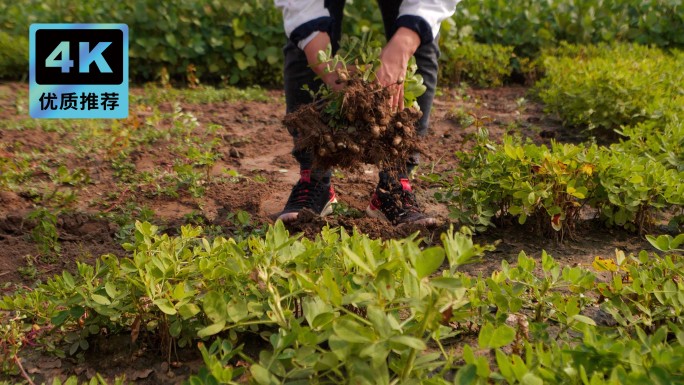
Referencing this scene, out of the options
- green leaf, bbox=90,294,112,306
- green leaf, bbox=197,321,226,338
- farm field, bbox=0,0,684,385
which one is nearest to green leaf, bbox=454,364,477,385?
farm field, bbox=0,0,684,385

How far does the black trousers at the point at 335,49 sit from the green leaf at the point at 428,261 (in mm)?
1777

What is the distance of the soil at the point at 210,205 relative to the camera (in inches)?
83.8

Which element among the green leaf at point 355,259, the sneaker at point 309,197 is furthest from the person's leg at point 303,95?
the green leaf at point 355,259

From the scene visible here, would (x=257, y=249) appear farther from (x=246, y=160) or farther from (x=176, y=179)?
(x=246, y=160)

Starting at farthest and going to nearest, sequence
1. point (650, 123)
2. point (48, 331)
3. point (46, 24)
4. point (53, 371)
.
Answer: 1. point (46, 24)
2. point (650, 123)
3. point (48, 331)
4. point (53, 371)

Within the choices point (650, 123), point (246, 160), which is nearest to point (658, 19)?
point (650, 123)

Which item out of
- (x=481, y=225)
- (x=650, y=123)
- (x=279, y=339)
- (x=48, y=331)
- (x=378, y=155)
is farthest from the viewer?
(x=650, y=123)

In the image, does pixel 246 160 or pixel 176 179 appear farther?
pixel 246 160

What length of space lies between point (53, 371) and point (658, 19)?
26.9ft

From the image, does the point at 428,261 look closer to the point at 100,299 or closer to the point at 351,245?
the point at 351,245

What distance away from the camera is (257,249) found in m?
2.07

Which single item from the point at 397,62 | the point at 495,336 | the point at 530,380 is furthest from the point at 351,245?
the point at 397,62

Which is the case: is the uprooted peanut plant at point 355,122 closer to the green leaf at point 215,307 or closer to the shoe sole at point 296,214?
the shoe sole at point 296,214

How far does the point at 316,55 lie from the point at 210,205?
44.4 inches
